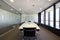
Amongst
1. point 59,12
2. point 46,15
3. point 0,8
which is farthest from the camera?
point 46,15

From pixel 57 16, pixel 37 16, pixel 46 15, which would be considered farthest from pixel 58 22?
pixel 37 16

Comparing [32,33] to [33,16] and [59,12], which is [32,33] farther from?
[33,16]

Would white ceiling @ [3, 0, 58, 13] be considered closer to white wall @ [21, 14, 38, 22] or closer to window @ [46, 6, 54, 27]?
window @ [46, 6, 54, 27]

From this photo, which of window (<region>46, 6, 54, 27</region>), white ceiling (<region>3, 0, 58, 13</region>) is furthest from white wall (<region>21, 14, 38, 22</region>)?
white ceiling (<region>3, 0, 58, 13</region>)

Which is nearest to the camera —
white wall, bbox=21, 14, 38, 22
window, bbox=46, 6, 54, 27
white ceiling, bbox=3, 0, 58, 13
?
white ceiling, bbox=3, 0, 58, 13

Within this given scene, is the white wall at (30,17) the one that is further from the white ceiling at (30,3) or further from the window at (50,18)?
the white ceiling at (30,3)

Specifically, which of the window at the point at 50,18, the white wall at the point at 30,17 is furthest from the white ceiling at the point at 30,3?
the white wall at the point at 30,17

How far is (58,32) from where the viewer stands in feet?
25.4

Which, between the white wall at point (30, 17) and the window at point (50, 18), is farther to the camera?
the white wall at point (30, 17)

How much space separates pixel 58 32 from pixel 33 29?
3777mm

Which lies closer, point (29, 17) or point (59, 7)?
point (59, 7)

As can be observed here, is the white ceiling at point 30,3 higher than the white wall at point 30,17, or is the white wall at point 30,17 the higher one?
the white ceiling at point 30,3

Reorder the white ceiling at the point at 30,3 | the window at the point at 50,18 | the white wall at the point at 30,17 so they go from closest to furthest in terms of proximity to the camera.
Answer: the white ceiling at the point at 30,3
the window at the point at 50,18
the white wall at the point at 30,17

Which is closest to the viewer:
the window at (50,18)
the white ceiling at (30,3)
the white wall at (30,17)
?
the white ceiling at (30,3)
